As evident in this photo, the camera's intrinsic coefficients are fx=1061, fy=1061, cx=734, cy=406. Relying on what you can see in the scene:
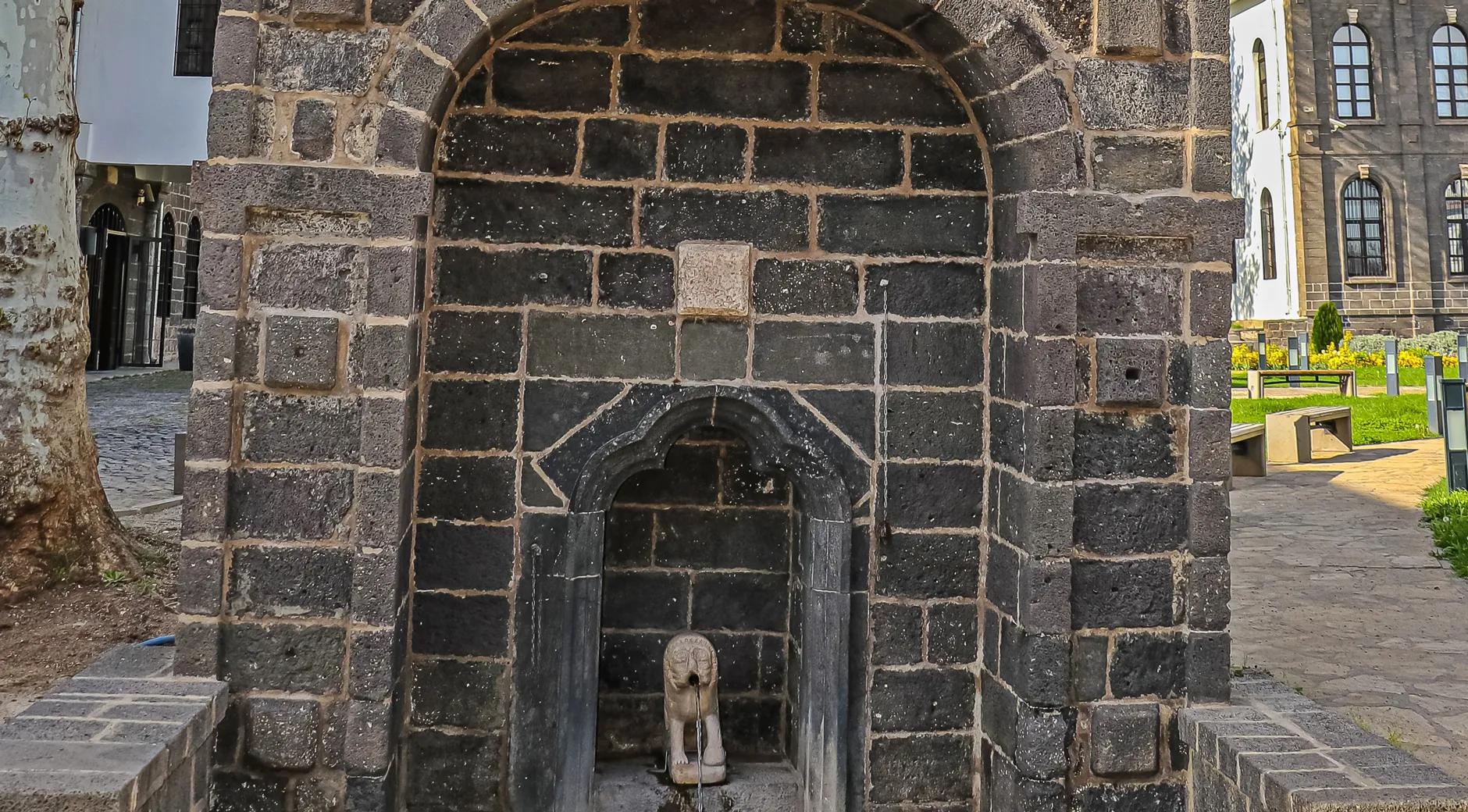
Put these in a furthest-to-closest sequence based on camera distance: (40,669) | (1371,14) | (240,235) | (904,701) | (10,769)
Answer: (1371,14) → (40,669) → (904,701) → (240,235) → (10,769)

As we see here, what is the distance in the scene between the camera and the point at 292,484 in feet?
10.4

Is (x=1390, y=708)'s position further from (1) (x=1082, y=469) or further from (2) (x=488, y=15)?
(2) (x=488, y=15)

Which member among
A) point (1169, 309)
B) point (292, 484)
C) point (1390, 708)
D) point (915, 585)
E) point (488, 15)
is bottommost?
point (1390, 708)

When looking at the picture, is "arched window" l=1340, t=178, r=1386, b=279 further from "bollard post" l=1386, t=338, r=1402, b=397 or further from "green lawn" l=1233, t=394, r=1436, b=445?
"green lawn" l=1233, t=394, r=1436, b=445

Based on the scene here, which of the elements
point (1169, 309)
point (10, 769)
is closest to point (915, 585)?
point (1169, 309)

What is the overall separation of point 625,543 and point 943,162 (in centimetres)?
179

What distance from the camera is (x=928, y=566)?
3.71 metres

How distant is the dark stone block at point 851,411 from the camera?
3691mm

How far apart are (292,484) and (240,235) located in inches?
29.7

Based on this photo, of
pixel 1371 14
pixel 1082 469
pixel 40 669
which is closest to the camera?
pixel 1082 469

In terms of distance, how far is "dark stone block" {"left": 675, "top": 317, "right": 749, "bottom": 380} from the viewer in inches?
144

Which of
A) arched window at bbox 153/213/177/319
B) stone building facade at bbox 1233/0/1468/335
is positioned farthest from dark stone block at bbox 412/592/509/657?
stone building facade at bbox 1233/0/1468/335

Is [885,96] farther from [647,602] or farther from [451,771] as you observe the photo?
[451,771]

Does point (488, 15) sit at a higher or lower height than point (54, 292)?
higher
